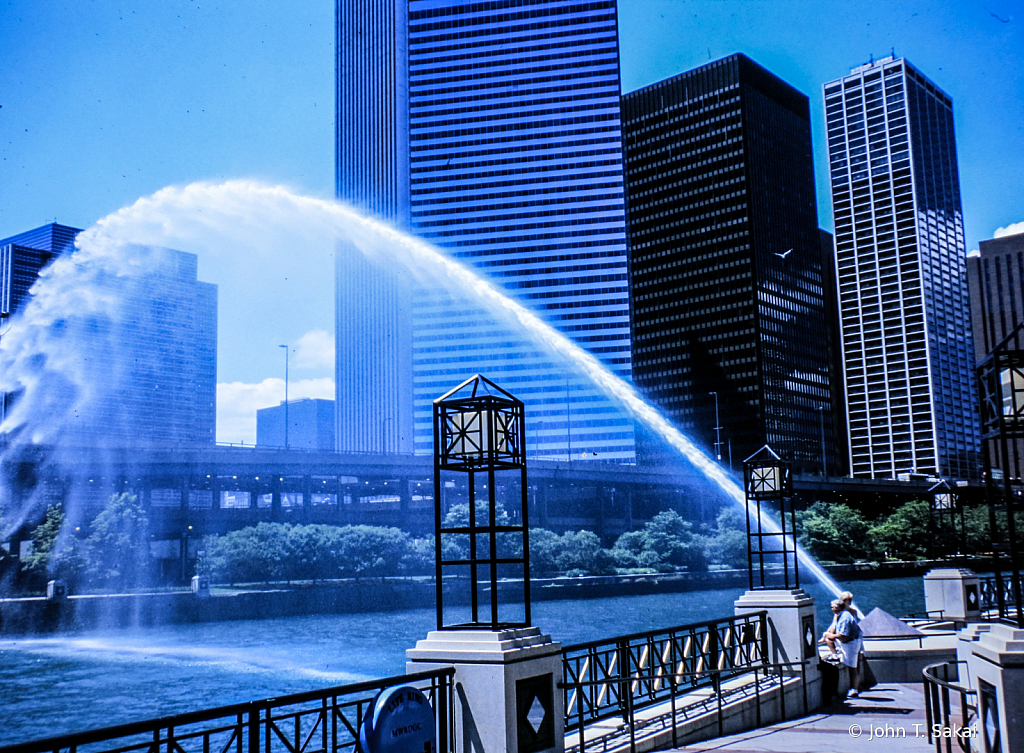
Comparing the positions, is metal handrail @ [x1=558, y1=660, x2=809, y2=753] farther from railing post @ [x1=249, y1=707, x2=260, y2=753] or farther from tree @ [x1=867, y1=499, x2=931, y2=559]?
tree @ [x1=867, y1=499, x2=931, y2=559]

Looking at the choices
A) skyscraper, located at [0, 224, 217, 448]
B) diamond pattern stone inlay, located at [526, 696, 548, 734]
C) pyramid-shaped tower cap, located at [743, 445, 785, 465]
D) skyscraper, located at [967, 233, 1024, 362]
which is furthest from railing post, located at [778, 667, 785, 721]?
skyscraper, located at [967, 233, 1024, 362]

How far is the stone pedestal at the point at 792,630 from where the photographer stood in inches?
639

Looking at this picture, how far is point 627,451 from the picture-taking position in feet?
648

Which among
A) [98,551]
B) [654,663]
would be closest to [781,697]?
[654,663]

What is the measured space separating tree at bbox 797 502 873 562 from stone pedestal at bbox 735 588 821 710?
318ft

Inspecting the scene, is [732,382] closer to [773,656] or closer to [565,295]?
[565,295]

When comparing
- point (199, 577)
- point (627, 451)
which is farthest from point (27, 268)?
point (627, 451)

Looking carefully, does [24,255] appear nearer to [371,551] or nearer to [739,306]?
[371,551]

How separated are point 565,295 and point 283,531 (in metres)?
117

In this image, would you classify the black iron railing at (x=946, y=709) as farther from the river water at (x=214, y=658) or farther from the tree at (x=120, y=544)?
the tree at (x=120, y=544)

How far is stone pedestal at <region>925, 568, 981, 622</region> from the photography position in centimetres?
2692

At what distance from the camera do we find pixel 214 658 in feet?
156

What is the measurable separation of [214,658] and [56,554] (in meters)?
29.1

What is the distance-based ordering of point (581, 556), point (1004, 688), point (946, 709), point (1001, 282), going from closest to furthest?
point (1004, 688) → point (946, 709) → point (581, 556) → point (1001, 282)
